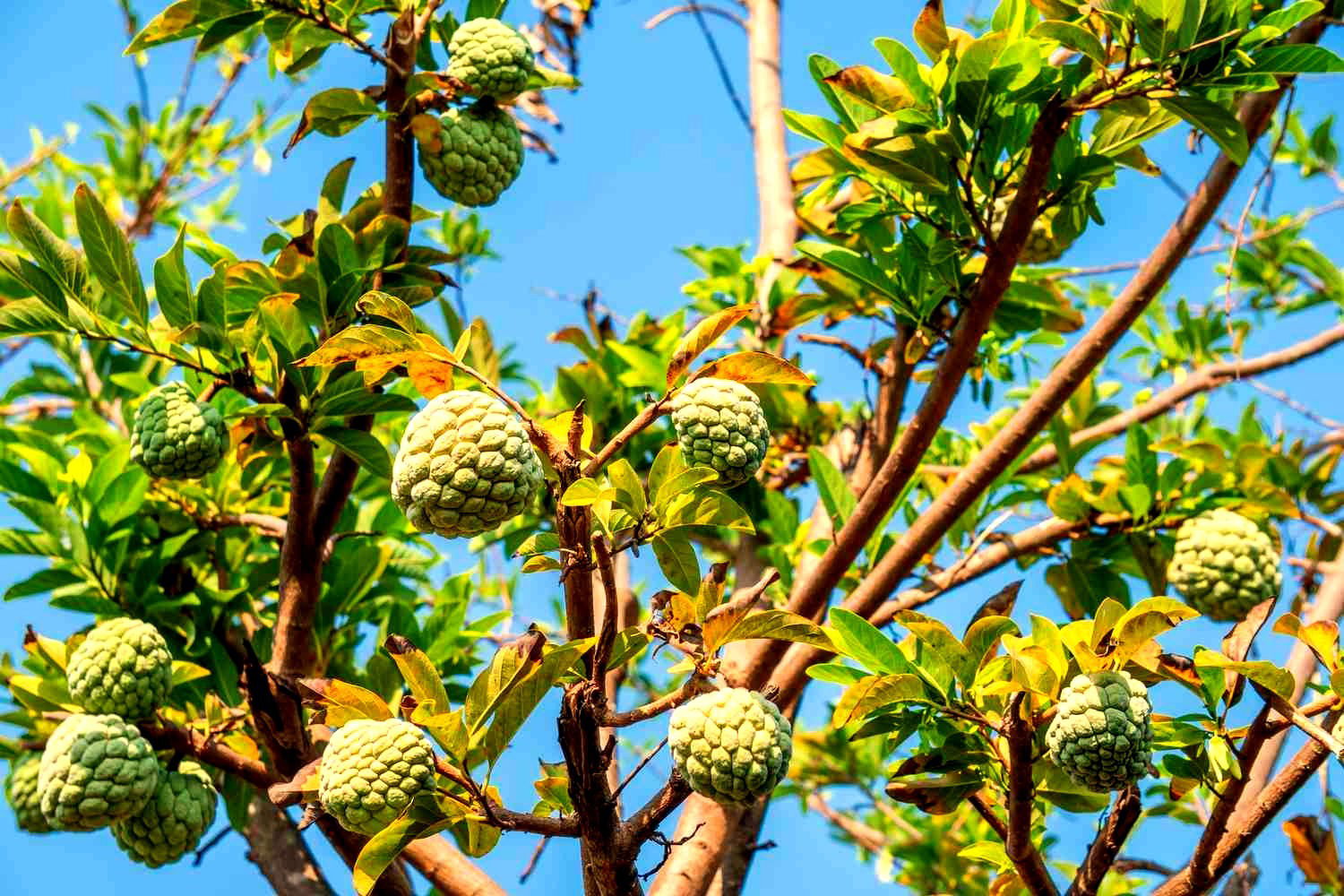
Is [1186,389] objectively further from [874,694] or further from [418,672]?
[418,672]

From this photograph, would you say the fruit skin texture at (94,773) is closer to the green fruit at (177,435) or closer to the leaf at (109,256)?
the green fruit at (177,435)

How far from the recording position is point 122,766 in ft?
6.77

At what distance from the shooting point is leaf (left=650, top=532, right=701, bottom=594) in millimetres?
1607

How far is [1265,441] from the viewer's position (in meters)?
2.97

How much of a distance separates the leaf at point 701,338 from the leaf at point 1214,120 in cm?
75

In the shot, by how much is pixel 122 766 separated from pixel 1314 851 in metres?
1.90

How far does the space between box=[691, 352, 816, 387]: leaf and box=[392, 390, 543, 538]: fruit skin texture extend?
0.80 ft

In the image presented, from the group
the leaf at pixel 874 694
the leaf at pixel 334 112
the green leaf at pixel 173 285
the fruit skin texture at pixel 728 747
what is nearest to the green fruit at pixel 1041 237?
the leaf at pixel 874 694

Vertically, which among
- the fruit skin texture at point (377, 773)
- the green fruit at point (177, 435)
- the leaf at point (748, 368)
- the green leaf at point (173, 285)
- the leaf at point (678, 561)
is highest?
the green leaf at point (173, 285)

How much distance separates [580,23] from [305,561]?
1716mm

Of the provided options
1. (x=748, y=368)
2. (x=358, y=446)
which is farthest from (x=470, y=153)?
(x=748, y=368)

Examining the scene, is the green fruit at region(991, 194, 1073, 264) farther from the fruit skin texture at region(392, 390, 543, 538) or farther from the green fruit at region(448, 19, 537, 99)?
the fruit skin texture at region(392, 390, 543, 538)

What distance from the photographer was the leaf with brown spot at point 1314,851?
221cm

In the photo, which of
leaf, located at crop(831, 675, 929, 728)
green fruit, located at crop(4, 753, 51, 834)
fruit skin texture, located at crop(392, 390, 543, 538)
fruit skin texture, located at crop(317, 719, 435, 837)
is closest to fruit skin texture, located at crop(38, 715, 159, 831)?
green fruit, located at crop(4, 753, 51, 834)
